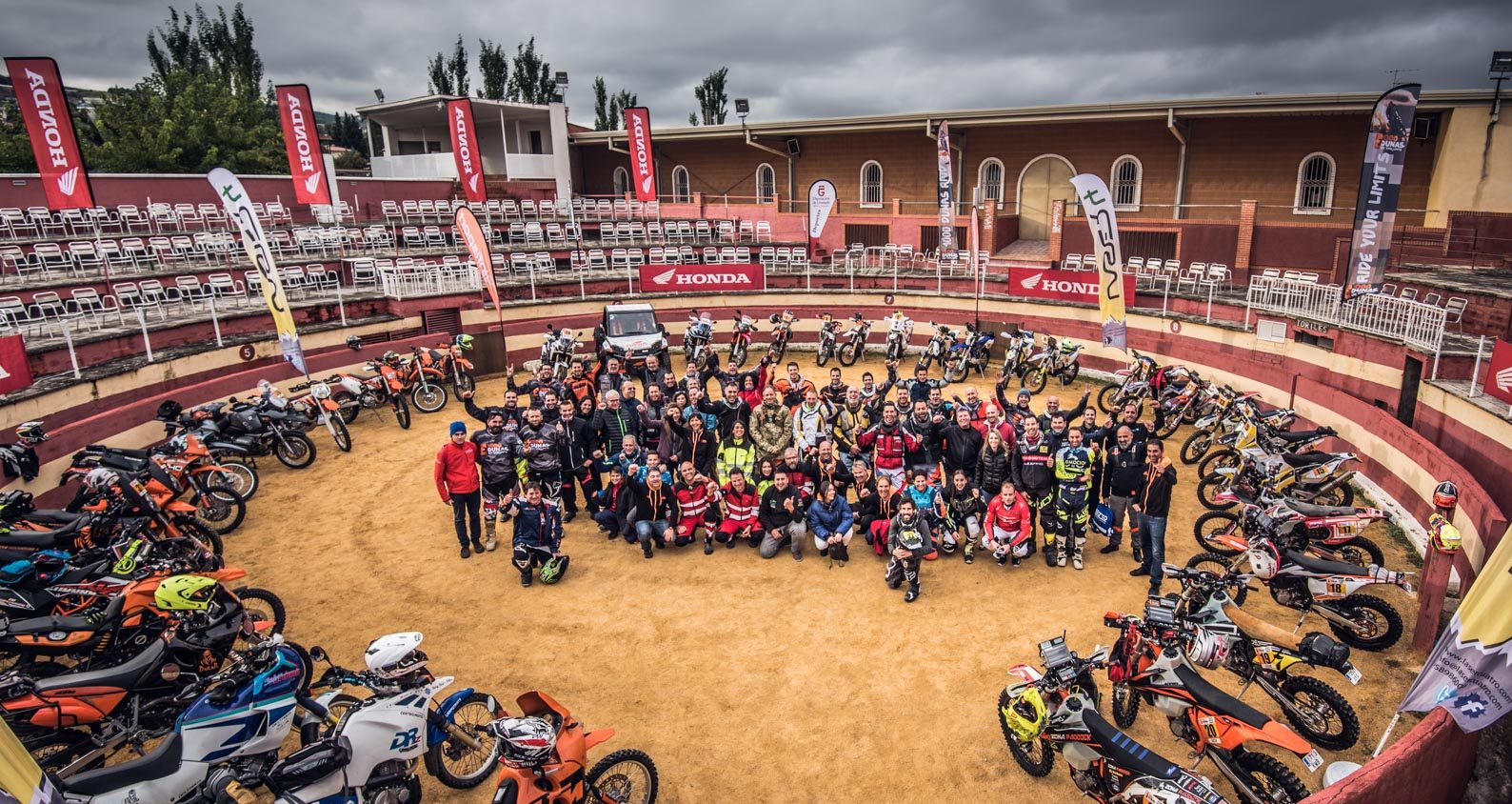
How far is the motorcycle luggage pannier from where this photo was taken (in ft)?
16.0

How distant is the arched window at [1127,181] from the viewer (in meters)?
25.4

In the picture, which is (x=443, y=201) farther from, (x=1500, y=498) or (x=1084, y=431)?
(x=1500, y=498)

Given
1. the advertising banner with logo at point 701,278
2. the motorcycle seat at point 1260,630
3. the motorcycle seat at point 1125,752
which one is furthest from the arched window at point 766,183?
the motorcycle seat at point 1125,752

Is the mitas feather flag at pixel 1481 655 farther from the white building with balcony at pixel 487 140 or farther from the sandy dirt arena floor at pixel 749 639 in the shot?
the white building with balcony at pixel 487 140

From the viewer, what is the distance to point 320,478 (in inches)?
517

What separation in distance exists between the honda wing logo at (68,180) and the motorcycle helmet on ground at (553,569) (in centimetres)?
1384

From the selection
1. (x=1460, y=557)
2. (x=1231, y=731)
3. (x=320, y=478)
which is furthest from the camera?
(x=320, y=478)

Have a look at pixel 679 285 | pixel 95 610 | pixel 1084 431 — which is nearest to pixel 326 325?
pixel 679 285

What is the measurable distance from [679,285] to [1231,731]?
1902 centimetres

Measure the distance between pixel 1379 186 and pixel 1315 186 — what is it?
1144 centimetres

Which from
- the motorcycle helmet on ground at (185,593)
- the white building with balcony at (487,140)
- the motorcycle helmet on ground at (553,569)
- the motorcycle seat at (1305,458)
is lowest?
the motorcycle helmet on ground at (553,569)

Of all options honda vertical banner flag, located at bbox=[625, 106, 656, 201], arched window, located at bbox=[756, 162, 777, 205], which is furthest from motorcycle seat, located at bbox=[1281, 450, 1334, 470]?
arched window, located at bbox=[756, 162, 777, 205]

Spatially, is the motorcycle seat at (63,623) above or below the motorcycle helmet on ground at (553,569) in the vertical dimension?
above

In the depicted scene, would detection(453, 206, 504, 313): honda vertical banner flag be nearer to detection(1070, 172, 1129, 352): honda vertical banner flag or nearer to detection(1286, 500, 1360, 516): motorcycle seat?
detection(1070, 172, 1129, 352): honda vertical banner flag
